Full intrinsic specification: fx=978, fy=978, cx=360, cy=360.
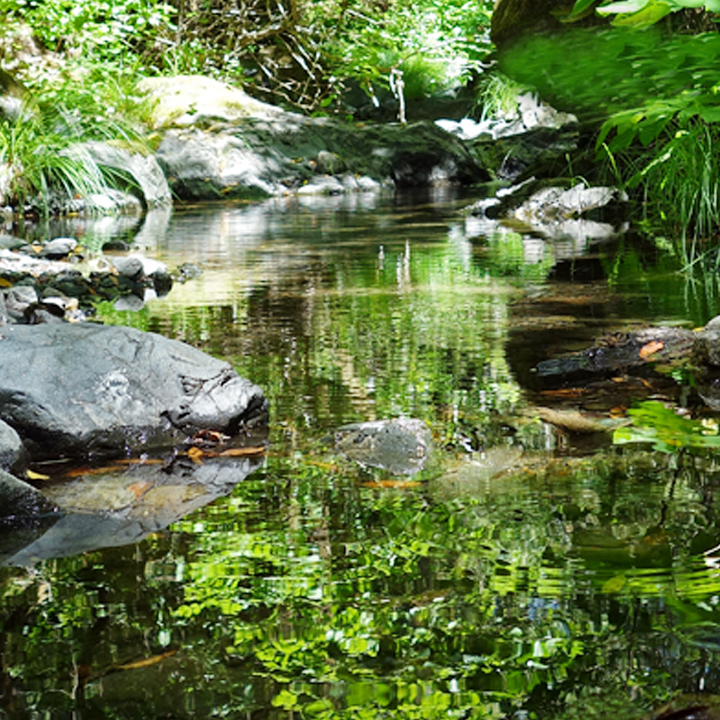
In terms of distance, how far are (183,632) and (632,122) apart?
54.7 inches

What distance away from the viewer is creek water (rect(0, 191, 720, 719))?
120 centimetres

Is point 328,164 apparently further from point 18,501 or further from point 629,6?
point 629,6

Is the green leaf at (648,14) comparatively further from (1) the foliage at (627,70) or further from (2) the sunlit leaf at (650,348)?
(2) the sunlit leaf at (650,348)

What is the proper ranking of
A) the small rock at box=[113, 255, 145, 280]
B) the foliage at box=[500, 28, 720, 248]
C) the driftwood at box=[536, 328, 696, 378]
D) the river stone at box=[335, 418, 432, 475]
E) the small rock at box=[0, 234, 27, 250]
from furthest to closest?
1. the small rock at box=[0, 234, 27, 250]
2. the small rock at box=[113, 255, 145, 280]
3. the driftwood at box=[536, 328, 696, 378]
4. the river stone at box=[335, 418, 432, 475]
5. the foliage at box=[500, 28, 720, 248]

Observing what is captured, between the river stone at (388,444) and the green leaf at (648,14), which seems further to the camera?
the river stone at (388,444)

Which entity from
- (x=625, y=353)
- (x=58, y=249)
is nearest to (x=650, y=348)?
(x=625, y=353)

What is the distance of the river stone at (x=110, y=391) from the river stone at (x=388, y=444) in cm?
34

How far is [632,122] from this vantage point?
2.06 m

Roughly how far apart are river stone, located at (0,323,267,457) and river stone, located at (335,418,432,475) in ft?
1.12

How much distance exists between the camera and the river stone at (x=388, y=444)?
217 cm

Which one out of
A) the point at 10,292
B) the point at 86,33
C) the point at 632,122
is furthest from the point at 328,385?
the point at 86,33

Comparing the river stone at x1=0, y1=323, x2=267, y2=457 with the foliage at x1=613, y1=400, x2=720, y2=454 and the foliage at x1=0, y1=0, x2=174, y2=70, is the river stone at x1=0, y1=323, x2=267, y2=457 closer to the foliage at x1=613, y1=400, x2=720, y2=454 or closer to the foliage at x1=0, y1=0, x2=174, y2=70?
the foliage at x1=613, y1=400, x2=720, y2=454

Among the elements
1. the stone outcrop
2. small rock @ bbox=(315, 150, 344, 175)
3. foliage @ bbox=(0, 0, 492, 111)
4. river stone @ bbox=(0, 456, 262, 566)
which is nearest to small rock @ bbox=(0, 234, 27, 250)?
river stone @ bbox=(0, 456, 262, 566)

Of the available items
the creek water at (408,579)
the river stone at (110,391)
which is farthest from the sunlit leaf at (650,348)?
the river stone at (110,391)
